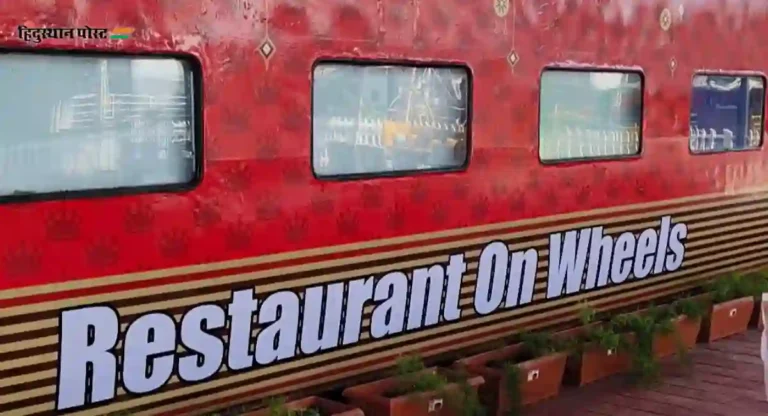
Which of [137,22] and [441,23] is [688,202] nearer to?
[441,23]

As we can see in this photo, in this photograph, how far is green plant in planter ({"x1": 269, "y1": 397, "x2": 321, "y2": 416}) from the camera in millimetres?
4762

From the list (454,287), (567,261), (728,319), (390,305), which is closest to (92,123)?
(390,305)

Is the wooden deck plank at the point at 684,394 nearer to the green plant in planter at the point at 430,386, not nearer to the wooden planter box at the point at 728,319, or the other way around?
the wooden planter box at the point at 728,319

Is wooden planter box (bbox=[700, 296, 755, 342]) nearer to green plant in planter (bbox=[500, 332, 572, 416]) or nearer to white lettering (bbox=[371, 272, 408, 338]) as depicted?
green plant in planter (bbox=[500, 332, 572, 416])

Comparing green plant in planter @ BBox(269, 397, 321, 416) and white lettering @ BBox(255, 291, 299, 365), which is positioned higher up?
white lettering @ BBox(255, 291, 299, 365)

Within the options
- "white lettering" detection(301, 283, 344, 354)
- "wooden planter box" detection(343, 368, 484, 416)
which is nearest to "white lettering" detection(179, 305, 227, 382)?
"white lettering" detection(301, 283, 344, 354)

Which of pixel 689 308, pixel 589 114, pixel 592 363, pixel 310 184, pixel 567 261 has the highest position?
pixel 589 114

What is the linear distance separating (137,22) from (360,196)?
58.1 inches

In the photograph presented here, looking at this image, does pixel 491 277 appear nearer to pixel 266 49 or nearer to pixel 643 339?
pixel 643 339

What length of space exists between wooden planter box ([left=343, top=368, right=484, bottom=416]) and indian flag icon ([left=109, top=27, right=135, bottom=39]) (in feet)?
6.70

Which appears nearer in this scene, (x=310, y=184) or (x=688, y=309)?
(x=310, y=184)

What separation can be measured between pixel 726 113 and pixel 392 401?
4442mm

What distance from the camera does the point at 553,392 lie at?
6203 millimetres

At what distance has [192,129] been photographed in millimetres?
4590
